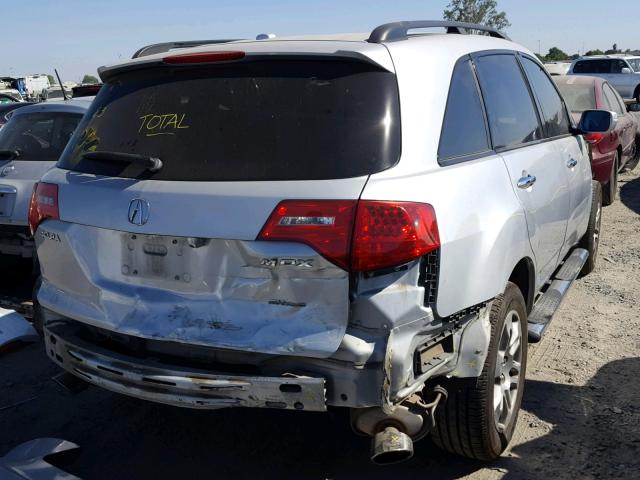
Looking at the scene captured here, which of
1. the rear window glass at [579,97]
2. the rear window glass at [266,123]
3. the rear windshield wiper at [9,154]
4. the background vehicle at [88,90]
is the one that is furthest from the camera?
the background vehicle at [88,90]

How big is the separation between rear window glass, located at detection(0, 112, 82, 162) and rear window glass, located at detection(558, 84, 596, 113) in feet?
20.0

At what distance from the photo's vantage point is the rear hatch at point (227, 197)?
100 inches

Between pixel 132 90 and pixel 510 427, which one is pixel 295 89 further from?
pixel 510 427

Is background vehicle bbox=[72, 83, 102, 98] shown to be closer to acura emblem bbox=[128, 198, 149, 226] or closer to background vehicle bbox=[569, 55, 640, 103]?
acura emblem bbox=[128, 198, 149, 226]

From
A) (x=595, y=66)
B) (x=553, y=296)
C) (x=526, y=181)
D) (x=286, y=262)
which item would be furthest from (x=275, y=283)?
(x=595, y=66)

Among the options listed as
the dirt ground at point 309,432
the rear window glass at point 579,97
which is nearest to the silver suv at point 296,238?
the dirt ground at point 309,432

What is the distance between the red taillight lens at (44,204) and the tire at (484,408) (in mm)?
1895

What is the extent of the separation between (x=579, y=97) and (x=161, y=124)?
7.46 meters

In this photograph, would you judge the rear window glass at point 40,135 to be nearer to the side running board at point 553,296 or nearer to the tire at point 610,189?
the side running board at point 553,296

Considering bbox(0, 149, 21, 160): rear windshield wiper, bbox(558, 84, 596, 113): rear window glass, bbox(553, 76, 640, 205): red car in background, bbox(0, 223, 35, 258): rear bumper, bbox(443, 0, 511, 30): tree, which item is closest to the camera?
bbox(0, 223, 35, 258): rear bumper

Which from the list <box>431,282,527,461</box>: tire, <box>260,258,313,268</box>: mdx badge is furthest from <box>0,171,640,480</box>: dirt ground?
<box>260,258,313,268</box>: mdx badge

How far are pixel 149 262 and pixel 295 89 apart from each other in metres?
0.89

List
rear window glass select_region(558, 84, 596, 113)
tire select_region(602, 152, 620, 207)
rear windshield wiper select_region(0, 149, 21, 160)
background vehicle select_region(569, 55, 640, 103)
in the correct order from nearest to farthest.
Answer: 1. rear windshield wiper select_region(0, 149, 21, 160)
2. tire select_region(602, 152, 620, 207)
3. rear window glass select_region(558, 84, 596, 113)
4. background vehicle select_region(569, 55, 640, 103)

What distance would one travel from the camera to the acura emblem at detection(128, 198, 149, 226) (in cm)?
276
